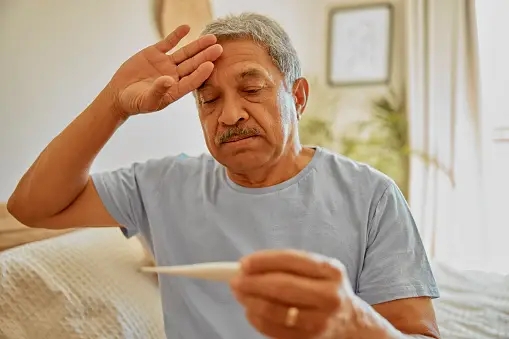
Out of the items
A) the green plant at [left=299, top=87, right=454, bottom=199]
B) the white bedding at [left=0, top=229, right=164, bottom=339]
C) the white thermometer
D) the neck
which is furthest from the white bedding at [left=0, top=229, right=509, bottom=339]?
the green plant at [left=299, top=87, right=454, bottom=199]

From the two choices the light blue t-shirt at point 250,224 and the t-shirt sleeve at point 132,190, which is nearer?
the light blue t-shirt at point 250,224

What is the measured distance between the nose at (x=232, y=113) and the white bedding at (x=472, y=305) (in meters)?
1.01

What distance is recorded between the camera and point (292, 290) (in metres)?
0.60

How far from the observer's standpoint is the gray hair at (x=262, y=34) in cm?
116

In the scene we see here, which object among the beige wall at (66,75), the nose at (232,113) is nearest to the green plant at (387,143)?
the beige wall at (66,75)

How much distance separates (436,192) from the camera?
3.24 metres

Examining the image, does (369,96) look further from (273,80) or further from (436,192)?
(273,80)

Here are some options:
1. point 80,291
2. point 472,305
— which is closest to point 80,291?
point 80,291

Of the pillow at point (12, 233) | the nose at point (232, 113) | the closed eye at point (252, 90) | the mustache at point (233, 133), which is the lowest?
the pillow at point (12, 233)

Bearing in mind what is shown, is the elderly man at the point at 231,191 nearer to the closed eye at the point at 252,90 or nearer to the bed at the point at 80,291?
the closed eye at the point at 252,90

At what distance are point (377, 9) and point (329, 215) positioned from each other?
2.65 meters

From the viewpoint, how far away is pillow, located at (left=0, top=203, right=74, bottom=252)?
4.69 feet

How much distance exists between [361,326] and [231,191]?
1.81 ft

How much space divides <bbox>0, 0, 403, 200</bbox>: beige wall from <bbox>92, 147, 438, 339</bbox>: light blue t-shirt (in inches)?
17.0
